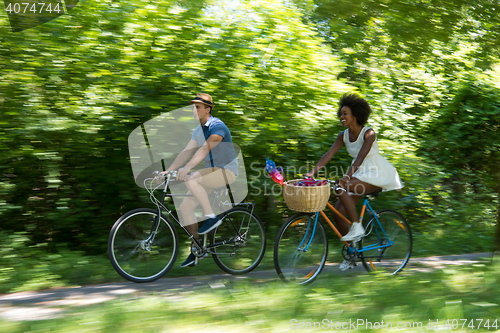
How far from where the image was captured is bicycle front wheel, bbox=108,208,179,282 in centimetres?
416

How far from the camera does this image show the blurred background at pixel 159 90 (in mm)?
4457

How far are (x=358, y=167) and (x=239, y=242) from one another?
1.63 metres

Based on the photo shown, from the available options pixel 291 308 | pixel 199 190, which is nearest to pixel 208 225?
pixel 199 190

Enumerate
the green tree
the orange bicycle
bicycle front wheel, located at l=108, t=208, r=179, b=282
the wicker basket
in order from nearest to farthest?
1. the wicker basket
2. bicycle front wheel, located at l=108, t=208, r=179, b=282
3. the orange bicycle
4. the green tree

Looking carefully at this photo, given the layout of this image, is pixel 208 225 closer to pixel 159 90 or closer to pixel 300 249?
pixel 300 249

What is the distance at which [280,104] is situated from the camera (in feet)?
17.2

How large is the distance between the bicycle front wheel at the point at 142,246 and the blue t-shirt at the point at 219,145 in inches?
Result: 33.0

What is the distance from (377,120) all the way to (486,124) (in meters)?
3.20

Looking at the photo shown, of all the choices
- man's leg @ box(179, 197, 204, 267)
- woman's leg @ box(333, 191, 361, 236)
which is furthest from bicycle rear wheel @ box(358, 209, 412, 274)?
man's leg @ box(179, 197, 204, 267)

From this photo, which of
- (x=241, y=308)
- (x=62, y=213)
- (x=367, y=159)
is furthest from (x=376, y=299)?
(x=62, y=213)

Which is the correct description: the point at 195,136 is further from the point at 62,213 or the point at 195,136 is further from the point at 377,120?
the point at 377,120

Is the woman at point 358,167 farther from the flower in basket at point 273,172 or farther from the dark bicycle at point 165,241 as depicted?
the dark bicycle at point 165,241

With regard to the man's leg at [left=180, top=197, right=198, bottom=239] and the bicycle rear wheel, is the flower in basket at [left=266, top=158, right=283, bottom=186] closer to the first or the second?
the man's leg at [left=180, top=197, right=198, bottom=239]

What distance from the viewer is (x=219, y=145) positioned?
4469mm
